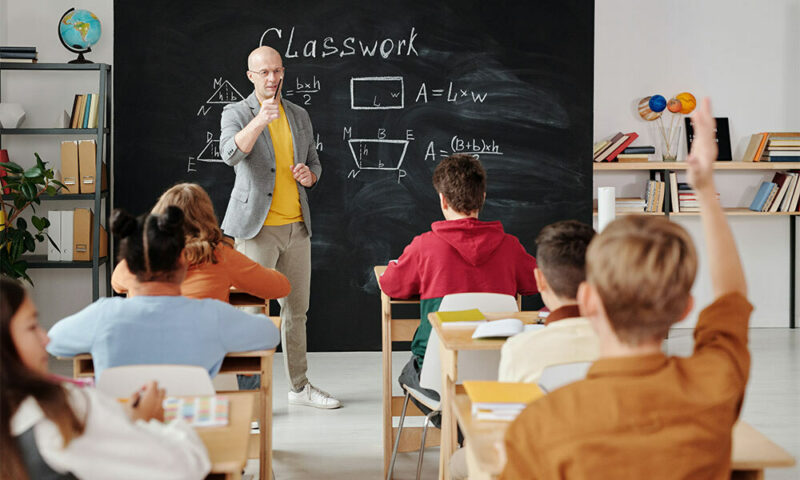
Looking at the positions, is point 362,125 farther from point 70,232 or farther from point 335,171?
point 70,232

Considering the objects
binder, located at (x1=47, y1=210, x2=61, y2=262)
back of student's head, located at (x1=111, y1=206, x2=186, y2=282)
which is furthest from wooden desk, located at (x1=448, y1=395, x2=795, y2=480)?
binder, located at (x1=47, y1=210, x2=61, y2=262)

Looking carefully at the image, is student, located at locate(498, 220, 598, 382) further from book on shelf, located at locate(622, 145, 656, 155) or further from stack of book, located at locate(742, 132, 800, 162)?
stack of book, located at locate(742, 132, 800, 162)

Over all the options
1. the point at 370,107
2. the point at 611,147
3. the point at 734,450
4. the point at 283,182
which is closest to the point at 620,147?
the point at 611,147

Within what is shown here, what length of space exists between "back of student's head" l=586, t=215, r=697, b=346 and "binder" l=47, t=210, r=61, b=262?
4.18m

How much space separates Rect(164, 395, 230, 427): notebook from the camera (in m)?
1.58

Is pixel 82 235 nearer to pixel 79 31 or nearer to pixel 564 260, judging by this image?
pixel 79 31

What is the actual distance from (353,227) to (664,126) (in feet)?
7.91

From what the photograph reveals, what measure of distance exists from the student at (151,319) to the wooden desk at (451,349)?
1.95 ft

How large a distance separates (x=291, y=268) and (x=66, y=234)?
5.55 feet

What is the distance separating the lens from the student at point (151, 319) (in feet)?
6.52

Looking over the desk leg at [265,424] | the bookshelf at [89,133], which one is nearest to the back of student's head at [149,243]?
the desk leg at [265,424]

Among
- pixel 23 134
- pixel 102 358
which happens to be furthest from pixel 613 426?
pixel 23 134

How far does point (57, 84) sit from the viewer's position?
505cm

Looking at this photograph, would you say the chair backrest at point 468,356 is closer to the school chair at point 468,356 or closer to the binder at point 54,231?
the school chair at point 468,356
